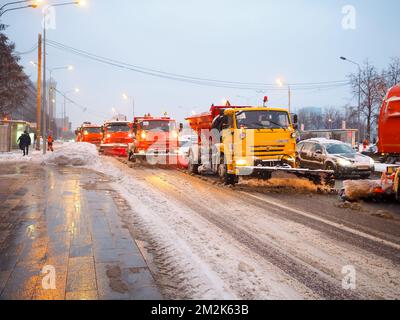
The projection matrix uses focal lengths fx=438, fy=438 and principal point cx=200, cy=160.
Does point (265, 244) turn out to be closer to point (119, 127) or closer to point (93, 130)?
point (119, 127)

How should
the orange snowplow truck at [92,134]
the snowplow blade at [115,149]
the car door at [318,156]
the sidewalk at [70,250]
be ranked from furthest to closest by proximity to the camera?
1. the orange snowplow truck at [92,134]
2. the snowplow blade at [115,149]
3. the car door at [318,156]
4. the sidewalk at [70,250]

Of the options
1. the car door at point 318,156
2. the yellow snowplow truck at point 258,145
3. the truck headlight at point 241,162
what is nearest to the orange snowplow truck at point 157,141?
the car door at point 318,156

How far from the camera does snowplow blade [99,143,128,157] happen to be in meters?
31.0

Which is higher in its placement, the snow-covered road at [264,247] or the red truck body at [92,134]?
the red truck body at [92,134]

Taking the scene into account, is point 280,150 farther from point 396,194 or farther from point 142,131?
point 142,131

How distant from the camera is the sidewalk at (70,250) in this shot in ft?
14.6

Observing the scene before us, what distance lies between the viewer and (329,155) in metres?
17.4

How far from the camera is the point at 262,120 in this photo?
13430mm

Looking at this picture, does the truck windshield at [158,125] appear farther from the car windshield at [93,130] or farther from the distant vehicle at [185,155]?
the car windshield at [93,130]

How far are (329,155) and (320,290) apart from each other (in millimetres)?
13494

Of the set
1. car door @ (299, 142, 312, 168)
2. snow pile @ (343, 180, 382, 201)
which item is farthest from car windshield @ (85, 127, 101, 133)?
snow pile @ (343, 180, 382, 201)

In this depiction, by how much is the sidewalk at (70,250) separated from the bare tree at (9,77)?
141 feet

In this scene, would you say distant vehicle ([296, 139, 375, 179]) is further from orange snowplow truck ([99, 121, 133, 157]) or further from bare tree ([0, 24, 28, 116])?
bare tree ([0, 24, 28, 116])
